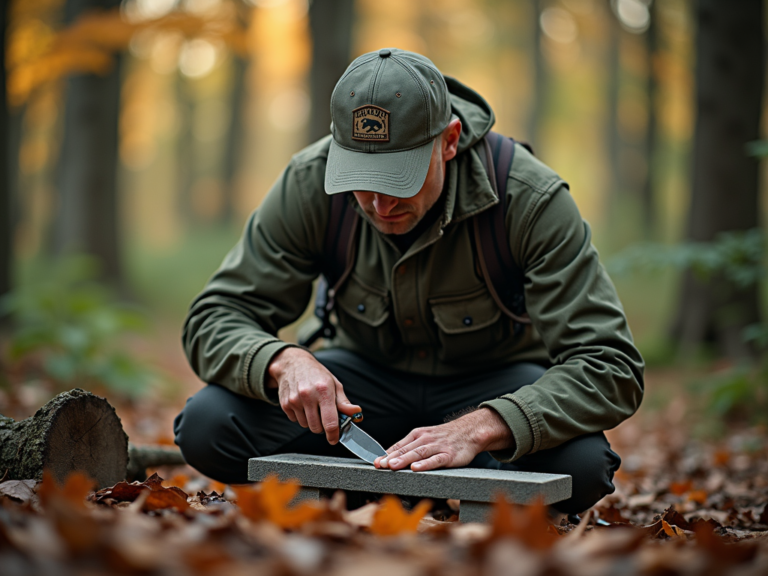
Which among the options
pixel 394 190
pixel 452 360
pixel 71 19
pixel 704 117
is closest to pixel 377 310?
pixel 452 360

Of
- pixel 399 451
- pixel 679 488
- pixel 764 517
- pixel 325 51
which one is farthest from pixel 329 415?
pixel 325 51

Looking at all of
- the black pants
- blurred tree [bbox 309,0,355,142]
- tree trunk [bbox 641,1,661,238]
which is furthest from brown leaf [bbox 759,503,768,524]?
tree trunk [bbox 641,1,661,238]

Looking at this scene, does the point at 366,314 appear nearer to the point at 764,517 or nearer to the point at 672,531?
the point at 672,531

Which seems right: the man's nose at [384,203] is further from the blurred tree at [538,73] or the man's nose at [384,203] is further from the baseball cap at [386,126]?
the blurred tree at [538,73]

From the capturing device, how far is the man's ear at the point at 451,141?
275 centimetres

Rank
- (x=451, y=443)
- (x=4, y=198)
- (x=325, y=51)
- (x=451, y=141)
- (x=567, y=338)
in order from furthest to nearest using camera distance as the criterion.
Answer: (x=325, y=51)
(x=4, y=198)
(x=451, y=141)
(x=567, y=338)
(x=451, y=443)

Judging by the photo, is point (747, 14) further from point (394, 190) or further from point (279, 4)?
point (279, 4)

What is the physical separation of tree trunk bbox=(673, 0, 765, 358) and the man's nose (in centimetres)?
558

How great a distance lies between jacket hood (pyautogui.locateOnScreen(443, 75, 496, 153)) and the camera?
9.47 feet

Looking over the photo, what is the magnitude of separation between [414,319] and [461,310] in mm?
196

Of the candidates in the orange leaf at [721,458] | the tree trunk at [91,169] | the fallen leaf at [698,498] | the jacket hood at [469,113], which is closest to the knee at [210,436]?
the jacket hood at [469,113]

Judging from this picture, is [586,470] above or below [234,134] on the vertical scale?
below

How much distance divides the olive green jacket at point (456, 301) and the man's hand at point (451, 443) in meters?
0.05

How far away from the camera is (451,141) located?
2.81 m
